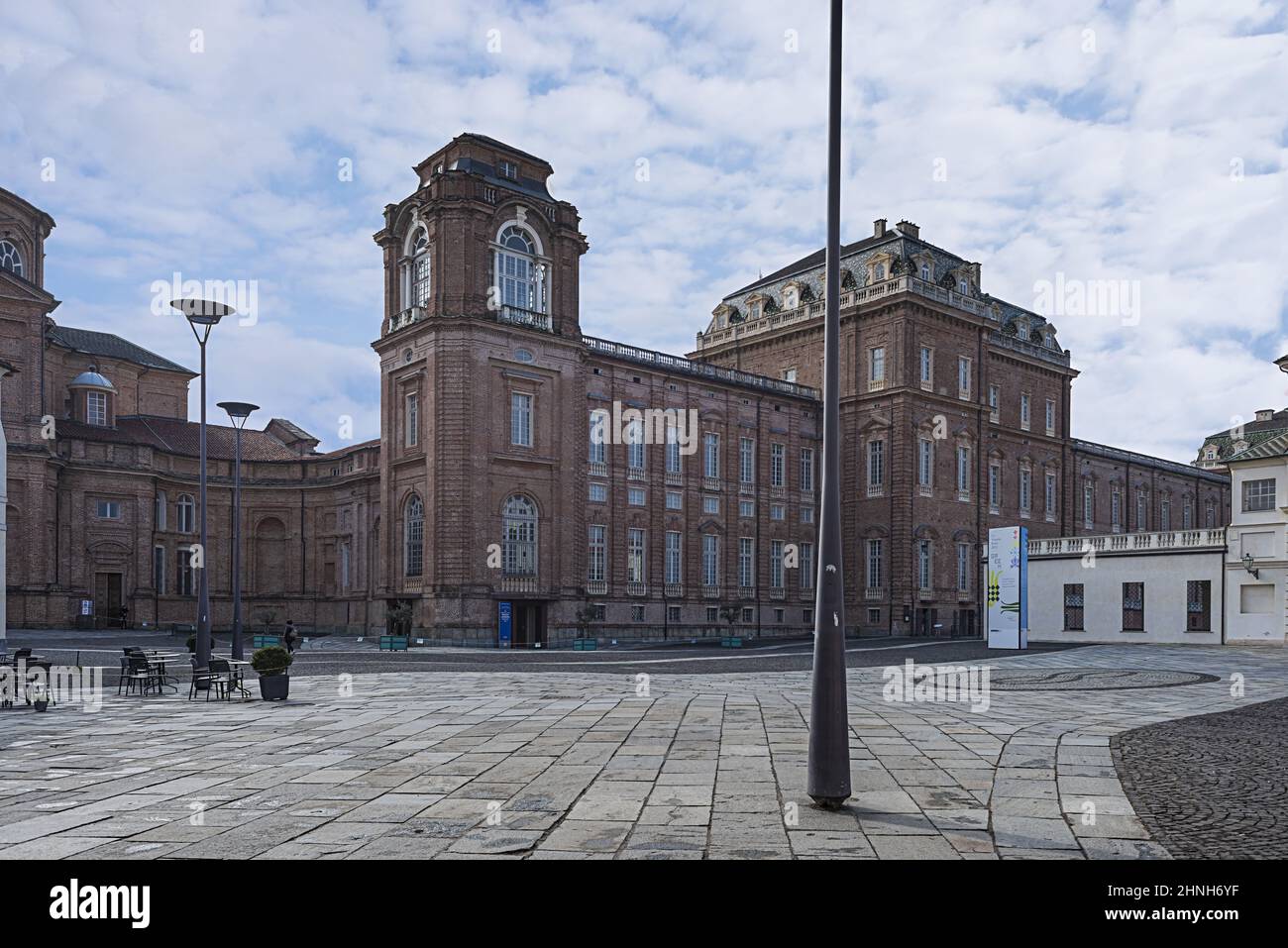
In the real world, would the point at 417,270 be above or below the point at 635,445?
above

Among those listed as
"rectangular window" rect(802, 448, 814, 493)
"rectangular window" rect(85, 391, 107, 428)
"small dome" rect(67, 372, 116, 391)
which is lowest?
"rectangular window" rect(802, 448, 814, 493)

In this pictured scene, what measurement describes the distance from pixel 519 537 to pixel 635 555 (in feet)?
25.2

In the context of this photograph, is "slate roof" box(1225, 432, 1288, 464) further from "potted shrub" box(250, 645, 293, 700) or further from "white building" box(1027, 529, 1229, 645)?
"potted shrub" box(250, 645, 293, 700)

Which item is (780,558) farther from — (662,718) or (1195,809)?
(1195,809)

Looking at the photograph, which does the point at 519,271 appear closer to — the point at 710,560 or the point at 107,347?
the point at 710,560

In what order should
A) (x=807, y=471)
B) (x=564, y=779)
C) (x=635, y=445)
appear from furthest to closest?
(x=807, y=471)
(x=635, y=445)
(x=564, y=779)

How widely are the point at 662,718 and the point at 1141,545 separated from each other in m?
37.5

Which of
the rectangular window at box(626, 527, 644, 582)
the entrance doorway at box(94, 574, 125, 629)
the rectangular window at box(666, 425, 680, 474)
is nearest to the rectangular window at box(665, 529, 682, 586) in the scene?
the rectangular window at box(626, 527, 644, 582)

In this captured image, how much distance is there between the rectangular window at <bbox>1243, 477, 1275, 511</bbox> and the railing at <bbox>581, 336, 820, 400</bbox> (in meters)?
23.7

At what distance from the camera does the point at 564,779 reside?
11.0 metres

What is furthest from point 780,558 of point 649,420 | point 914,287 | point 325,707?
point 325,707

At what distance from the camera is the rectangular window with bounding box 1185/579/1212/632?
43812 millimetres

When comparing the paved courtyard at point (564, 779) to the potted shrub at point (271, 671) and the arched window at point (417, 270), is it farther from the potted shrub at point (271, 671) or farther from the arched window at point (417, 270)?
the arched window at point (417, 270)

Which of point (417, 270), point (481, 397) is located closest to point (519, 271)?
point (417, 270)
